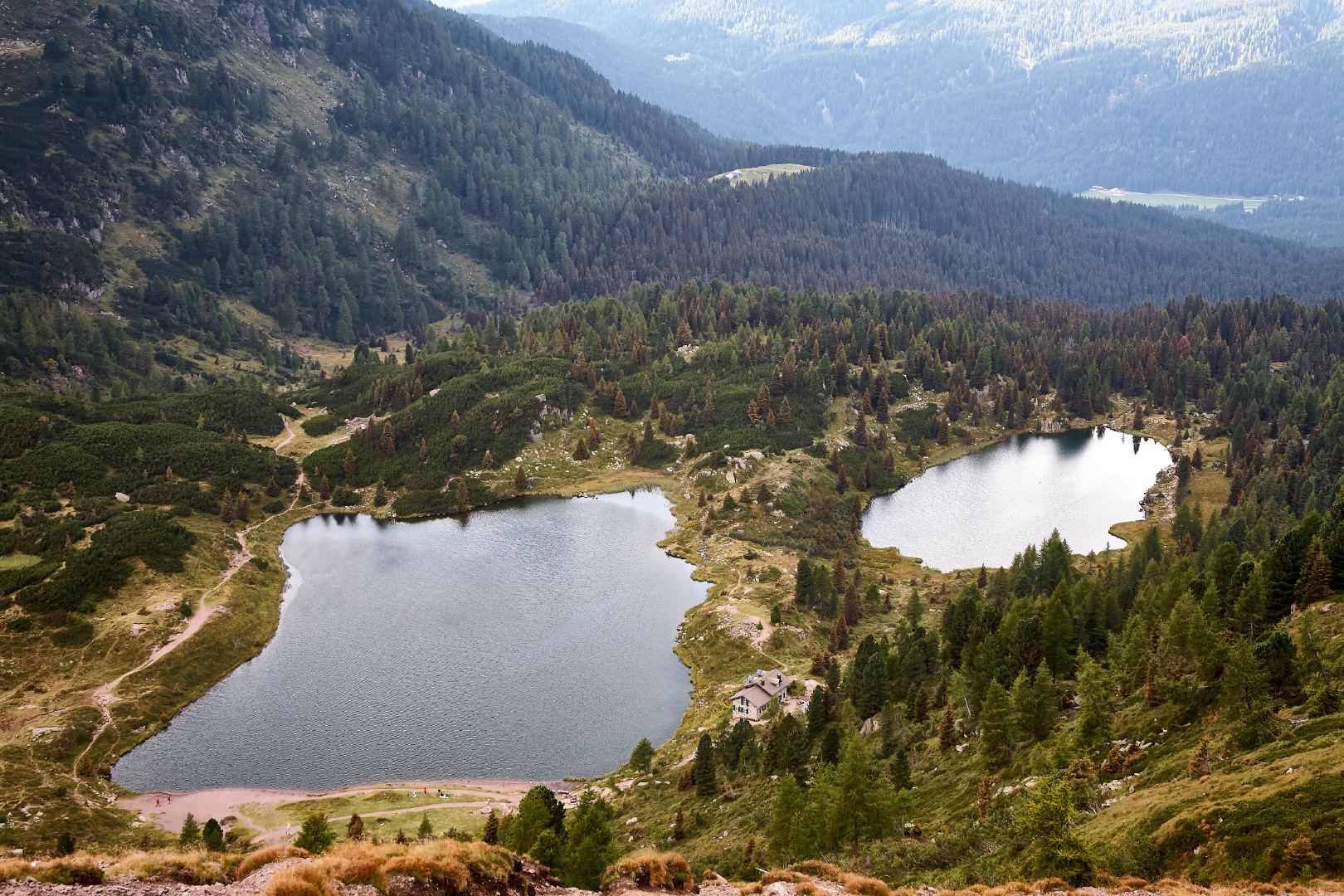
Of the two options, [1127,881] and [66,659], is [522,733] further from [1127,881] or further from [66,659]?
[1127,881]

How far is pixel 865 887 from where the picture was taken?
43281 millimetres

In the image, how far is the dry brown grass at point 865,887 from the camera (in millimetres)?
42969

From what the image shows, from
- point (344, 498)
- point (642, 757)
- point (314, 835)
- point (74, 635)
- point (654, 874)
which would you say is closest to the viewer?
point (654, 874)

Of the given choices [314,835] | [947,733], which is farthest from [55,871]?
[947,733]

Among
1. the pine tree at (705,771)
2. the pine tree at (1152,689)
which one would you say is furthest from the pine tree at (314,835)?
the pine tree at (1152,689)

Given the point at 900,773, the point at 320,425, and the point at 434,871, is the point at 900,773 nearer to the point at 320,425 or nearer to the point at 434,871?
the point at 434,871

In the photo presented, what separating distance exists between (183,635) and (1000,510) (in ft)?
A: 395

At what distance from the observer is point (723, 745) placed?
89.4 m

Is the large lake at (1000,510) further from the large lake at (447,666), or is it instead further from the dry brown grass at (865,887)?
the dry brown grass at (865,887)

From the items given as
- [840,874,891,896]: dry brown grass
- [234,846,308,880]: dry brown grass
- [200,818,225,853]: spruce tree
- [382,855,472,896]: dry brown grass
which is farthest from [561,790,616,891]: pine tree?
[200,818,225,853]: spruce tree

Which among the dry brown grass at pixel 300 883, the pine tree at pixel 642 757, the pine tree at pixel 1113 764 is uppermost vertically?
the dry brown grass at pixel 300 883

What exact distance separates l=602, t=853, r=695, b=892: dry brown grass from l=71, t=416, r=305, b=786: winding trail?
221ft

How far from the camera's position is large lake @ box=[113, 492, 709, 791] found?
97.5 metres

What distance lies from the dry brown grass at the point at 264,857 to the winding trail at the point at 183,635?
61.6 m
